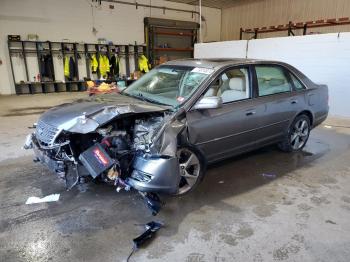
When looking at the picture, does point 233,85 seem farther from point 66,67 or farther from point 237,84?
point 66,67

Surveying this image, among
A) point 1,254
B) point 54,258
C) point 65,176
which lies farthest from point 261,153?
point 1,254

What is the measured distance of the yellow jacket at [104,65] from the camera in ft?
35.9

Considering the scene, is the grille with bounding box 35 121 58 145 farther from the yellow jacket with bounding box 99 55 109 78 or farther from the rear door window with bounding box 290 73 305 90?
the yellow jacket with bounding box 99 55 109 78

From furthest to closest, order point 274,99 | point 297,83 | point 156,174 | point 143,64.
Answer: point 143,64 → point 297,83 → point 274,99 → point 156,174

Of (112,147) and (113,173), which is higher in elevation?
(112,147)

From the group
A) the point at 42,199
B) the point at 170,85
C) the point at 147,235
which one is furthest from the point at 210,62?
the point at 42,199

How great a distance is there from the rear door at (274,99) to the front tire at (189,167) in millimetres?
991

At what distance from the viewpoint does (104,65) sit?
11.0 metres

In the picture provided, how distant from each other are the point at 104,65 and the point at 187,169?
9.11 m

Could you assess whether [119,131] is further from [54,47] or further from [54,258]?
[54,47]

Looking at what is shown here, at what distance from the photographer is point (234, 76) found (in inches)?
132

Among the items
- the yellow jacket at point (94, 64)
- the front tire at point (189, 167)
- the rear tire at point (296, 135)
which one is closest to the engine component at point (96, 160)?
the front tire at point (189, 167)

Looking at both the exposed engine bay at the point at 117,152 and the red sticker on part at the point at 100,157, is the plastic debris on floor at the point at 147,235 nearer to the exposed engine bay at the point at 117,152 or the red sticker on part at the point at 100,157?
the exposed engine bay at the point at 117,152

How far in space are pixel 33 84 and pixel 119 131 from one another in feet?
29.3
